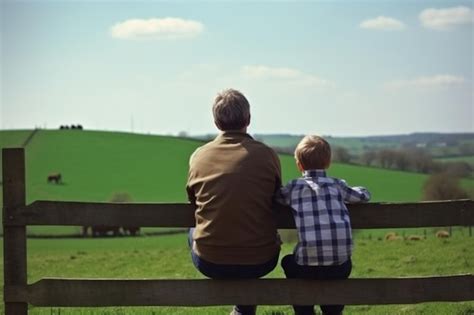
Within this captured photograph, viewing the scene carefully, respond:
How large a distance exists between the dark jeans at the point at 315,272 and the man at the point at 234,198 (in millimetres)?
151

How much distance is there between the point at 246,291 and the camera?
5.12m

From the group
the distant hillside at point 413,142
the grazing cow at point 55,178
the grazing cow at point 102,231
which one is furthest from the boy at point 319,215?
the distant hillside at point 413,142

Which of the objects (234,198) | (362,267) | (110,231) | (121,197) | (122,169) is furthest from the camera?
(122,169)

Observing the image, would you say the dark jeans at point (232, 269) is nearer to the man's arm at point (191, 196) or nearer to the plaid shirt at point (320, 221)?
the plaid shirt at point (320, 221)

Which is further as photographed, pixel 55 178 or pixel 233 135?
pixel 55 178

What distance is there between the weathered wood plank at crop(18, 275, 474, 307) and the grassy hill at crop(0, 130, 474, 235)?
45.9 m

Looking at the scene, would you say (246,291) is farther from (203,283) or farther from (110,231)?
(110,231)

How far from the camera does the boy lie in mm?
4984

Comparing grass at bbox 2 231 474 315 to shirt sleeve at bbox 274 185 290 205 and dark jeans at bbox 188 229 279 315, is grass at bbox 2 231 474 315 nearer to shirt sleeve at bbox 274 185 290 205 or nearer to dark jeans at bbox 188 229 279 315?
dark jeans at bbox 188 229 279 315

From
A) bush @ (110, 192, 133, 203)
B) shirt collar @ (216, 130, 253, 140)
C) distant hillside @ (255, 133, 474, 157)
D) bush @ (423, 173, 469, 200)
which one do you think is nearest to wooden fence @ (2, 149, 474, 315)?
shirt collar @ (216, 130, 253, 140)

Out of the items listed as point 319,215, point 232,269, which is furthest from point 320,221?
point 232,269

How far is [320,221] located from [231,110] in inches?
41.3

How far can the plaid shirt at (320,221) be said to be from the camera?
4977mm

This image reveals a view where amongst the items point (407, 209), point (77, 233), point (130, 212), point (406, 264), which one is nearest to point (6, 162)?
point (130, 212)
